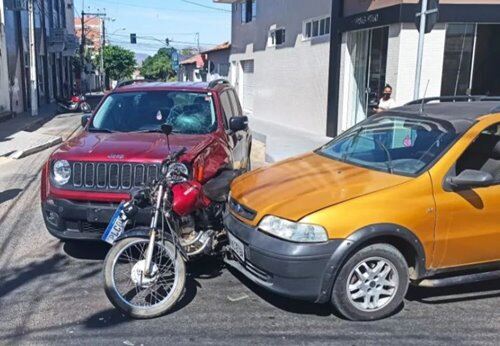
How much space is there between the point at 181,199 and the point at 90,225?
1.03 meters

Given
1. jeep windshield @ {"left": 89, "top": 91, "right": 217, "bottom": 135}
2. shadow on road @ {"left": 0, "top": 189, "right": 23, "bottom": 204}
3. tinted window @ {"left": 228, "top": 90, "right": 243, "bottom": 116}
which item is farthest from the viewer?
shadow on road @ {"left": 0, "top": 189, "right": 23, "bottom": 204}

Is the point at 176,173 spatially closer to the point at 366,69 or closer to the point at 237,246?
the point at 237,246

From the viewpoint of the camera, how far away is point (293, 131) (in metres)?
17.8

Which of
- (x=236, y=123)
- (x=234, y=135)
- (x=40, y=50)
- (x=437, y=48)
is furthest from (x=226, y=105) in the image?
(x=40, y=50)

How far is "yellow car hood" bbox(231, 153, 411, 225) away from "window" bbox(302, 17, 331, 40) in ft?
37.6

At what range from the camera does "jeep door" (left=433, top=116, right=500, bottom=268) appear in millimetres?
4344

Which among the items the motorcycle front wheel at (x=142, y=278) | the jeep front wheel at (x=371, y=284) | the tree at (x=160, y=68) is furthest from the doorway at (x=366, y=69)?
the tree at (x=160, y=68)

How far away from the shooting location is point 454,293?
488 cm

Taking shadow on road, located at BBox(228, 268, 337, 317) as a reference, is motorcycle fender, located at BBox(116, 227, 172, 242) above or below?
above

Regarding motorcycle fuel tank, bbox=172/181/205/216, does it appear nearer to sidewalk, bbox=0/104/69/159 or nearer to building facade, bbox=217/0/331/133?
sidewalk, bbox=0/104/69/159

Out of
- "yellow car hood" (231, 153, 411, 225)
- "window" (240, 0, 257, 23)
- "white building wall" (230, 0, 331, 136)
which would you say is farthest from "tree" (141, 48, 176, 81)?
"yellow car hood" (231, 153, 411, 225)

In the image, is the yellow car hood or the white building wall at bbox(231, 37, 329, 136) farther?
the white building wall at bbox(231, 37, 329, 136)

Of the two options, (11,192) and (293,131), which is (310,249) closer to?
(11,192)

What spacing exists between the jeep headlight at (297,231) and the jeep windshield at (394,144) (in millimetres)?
1001
